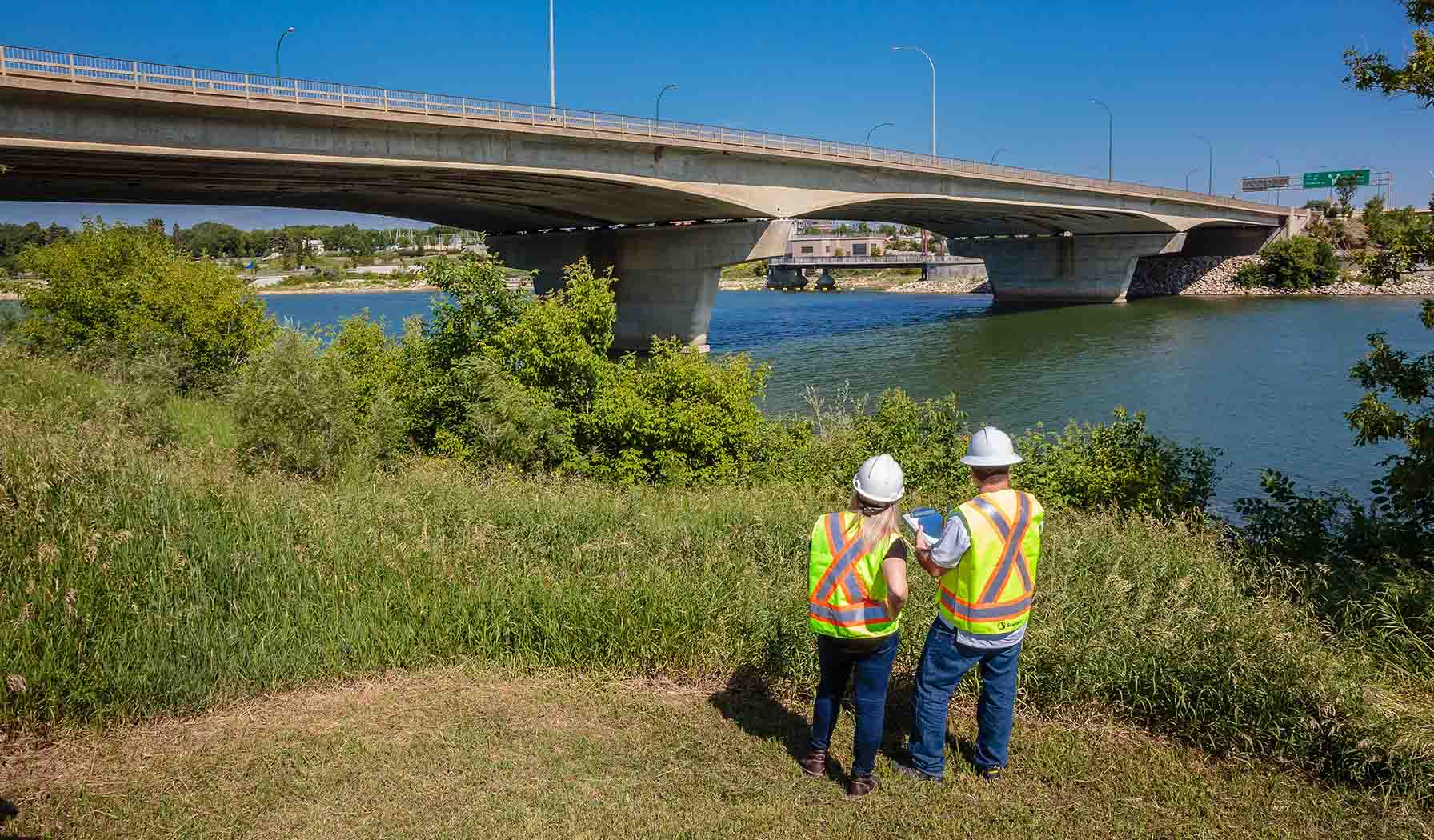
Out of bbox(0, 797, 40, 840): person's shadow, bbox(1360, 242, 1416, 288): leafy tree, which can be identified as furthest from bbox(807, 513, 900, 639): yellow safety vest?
bbox(1360, 242, 1416, 288): leafy tree

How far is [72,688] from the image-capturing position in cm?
544

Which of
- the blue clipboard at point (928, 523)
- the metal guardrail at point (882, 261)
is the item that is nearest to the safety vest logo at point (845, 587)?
the blue clipboard at point (928, 523)

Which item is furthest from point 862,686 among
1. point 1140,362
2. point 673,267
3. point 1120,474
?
point 673,267

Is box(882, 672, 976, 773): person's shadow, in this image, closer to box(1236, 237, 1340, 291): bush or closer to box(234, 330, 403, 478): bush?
box(234, 330, 403, 478): bush

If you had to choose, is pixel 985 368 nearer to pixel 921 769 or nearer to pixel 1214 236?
pixel 921 769

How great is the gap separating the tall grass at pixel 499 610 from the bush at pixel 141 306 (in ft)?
57.7

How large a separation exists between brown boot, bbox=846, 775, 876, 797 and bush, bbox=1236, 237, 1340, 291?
246 feet

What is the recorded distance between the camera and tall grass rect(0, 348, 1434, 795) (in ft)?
17.6

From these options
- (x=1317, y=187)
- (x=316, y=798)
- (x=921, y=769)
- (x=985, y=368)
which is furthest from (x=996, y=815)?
(x=1317, y=187)

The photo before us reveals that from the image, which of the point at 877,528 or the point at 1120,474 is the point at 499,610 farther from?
the point at 1120,474

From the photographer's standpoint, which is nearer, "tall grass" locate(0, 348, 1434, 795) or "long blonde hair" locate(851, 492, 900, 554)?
"long blonde hair" locate(851, 492, 900, 554)

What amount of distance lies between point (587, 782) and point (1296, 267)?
76.4 m

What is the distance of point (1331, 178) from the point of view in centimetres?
10794

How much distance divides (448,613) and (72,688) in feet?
6.96
